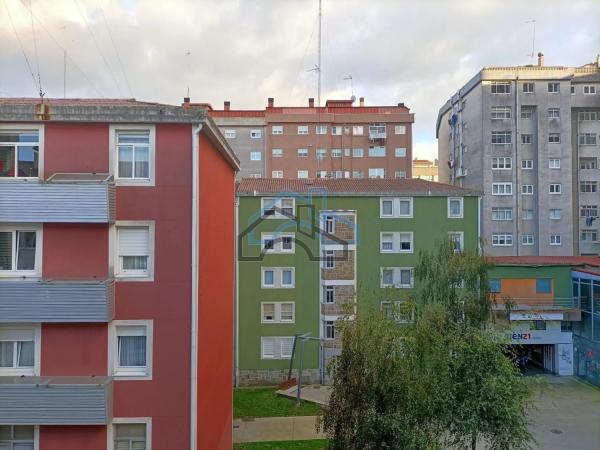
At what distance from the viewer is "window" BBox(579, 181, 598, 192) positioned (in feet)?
119

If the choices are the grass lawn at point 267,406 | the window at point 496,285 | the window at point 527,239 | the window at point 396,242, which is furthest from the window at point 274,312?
the window at point 527,239

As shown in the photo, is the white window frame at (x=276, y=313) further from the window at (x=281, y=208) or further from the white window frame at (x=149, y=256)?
the white window frame at (x=149, y=256)

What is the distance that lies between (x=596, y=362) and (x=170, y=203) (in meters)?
25.0

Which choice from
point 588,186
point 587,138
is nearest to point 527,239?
point 588,186

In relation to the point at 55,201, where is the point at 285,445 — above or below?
below

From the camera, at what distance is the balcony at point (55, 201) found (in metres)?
8.58

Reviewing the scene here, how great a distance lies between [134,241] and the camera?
9242mm

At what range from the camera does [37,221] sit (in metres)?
8.64

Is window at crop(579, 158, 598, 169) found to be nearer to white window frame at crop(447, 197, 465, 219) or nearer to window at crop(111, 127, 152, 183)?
white window frame at crop(447, 197, 465, 219)

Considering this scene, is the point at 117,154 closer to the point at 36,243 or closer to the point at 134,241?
the point at 134,241

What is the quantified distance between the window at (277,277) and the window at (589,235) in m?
24.6

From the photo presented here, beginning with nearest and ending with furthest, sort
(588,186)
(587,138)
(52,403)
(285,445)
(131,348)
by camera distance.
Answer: (52,403) < (131,348) < (285,445) < (587,138) < (588,186)

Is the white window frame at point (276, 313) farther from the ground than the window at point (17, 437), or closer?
farther from the ground

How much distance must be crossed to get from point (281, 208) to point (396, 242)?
20.6 feet
